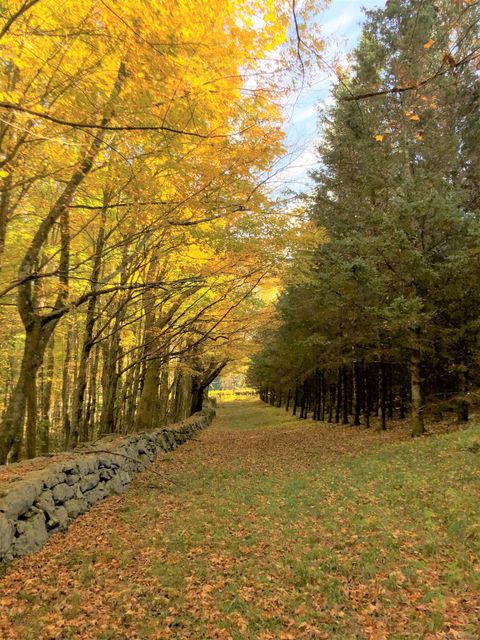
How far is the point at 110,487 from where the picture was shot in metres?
7.98

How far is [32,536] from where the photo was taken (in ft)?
17.0

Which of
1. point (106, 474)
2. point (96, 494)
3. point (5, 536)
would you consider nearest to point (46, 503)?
point (5, 536)

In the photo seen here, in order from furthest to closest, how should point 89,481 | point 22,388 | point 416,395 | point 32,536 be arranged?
point 416,395 < point 89,481 < point 22,388 < point 32,536

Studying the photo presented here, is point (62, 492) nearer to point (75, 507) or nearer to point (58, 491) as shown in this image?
point (58, 491)

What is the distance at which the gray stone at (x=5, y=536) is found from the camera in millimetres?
4598

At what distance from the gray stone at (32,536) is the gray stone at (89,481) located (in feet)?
4.80

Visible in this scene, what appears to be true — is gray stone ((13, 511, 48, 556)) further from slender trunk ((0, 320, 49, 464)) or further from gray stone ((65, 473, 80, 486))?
slender trunk ((0, 320, 49, 464))

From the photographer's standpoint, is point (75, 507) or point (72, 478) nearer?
point (75, 507)

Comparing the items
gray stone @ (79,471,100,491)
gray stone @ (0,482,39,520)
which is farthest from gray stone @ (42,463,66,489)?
gray stone @ (79,471,100,491)

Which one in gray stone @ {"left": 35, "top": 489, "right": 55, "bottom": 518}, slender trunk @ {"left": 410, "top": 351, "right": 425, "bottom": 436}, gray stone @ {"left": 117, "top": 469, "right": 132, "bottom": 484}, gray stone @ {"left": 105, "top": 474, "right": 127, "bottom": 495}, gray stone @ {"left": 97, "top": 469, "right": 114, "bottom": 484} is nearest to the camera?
gray stone @ {"left": 35, "top": 489, "right": 55, "bottom": 518}

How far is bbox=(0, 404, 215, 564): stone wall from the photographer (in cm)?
490

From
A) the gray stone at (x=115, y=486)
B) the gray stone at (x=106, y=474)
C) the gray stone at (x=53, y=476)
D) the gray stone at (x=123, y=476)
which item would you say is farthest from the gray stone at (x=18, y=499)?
the gray stone at (x=123, y=476)

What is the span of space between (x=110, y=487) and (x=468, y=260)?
35.0 ft

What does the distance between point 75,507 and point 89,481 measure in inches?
29.6
